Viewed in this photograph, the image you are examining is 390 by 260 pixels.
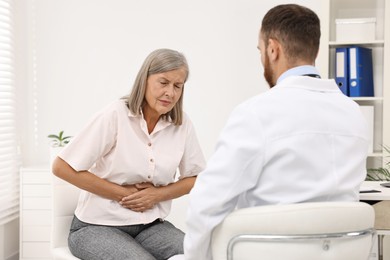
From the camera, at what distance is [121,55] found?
425cm

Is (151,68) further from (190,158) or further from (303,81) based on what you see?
(303,81)

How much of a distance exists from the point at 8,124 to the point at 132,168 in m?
1.95

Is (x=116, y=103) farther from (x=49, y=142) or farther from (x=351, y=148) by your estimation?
(x=49, y=142)

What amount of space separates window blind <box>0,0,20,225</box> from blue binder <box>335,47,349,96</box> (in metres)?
2.21

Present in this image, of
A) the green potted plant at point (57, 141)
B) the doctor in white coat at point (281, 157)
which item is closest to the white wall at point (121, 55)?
the green potted plant at point (57, 141)

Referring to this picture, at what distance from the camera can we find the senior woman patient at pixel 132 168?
229 cm

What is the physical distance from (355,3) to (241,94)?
3.21ft

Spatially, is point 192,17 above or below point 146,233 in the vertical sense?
above

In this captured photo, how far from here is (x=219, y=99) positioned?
4.14 metres

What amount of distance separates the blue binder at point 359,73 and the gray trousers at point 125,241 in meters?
1.89

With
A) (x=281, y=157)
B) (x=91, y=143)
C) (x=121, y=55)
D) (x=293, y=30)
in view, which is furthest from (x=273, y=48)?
(x=121, y=55)

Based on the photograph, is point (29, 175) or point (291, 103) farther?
point (29, 175)

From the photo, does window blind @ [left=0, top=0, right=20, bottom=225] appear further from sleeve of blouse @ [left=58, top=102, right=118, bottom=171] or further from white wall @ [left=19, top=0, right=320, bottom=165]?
sleeve of blouse @ [left=58, top=102, right=118, bottom=171]

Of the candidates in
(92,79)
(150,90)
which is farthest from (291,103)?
(92,79)
